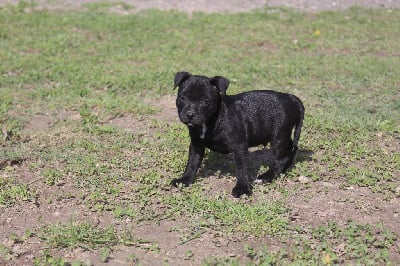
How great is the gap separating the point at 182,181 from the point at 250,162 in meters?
1.14

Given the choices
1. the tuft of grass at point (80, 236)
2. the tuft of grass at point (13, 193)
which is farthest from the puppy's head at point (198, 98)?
the tuft of grass at point (13, 193)

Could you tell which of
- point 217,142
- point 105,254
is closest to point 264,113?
point 217,142

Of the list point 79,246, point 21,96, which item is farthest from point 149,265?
point 21,96

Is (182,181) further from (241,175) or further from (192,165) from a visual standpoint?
(241,175)

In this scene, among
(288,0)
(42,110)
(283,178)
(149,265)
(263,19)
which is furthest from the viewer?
(288,0)

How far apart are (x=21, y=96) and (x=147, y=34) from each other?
4.02m

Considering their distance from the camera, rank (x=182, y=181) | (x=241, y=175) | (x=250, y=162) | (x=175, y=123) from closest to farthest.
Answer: (x=241, y=175), (x=182, y=181), (x=250, y=162), (x=175, y=123)

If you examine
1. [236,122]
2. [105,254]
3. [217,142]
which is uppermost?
[236,122]

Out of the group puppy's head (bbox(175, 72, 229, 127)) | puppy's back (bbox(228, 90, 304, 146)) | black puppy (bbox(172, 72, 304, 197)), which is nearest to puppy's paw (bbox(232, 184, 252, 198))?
black puppy (bbox(172, 72, 304, 197))

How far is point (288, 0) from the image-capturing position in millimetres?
15094

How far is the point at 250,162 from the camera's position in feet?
23.2

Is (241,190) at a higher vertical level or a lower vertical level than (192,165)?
lower

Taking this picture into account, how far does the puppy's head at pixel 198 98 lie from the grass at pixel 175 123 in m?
0.84

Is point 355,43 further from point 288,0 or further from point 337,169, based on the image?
point 337,169
